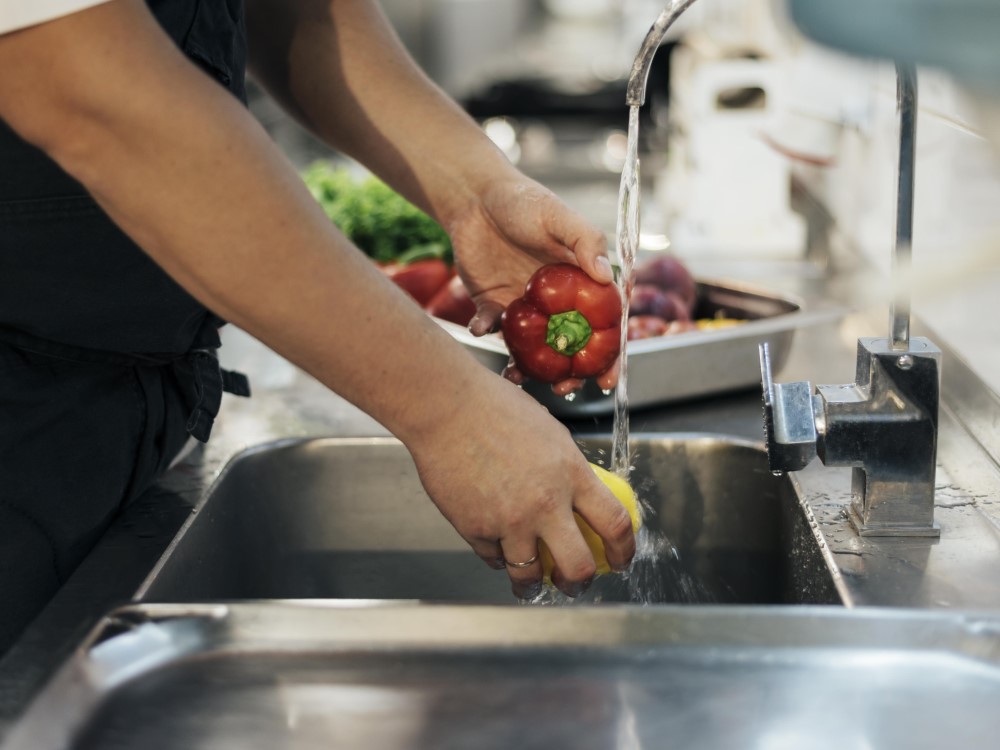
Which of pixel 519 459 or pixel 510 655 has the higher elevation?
pixel 519 459

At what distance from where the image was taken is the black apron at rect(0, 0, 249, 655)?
0.99m

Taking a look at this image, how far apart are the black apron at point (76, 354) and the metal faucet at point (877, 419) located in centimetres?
51

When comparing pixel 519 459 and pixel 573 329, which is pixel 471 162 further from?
pixel 519 459

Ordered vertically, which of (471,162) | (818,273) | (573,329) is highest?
(471,162)

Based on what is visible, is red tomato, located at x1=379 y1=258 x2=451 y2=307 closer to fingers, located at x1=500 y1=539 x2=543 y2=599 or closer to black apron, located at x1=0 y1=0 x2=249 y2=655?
black apron, located at x1=0 y1=0 x2=249 y2=655

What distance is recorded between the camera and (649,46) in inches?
39.4

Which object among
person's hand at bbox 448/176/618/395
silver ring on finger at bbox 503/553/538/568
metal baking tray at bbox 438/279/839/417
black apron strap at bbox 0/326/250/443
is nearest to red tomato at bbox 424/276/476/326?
metal baking tray at bbox 438/279/839/417

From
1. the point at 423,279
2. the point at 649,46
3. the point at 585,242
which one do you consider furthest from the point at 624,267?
the point at 423,279

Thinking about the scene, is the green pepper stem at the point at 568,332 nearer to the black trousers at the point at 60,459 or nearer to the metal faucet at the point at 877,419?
the metal faucet at the point at 877,419

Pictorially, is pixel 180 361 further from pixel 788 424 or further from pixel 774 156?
pixel 774 156

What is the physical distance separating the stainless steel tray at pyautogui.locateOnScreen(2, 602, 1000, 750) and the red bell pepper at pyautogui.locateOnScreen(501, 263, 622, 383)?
478 millimetres

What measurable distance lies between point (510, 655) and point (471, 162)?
1.90 ft

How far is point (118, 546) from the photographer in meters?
1.06

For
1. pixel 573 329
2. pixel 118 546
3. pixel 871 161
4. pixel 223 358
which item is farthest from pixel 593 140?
pixel 118 546
